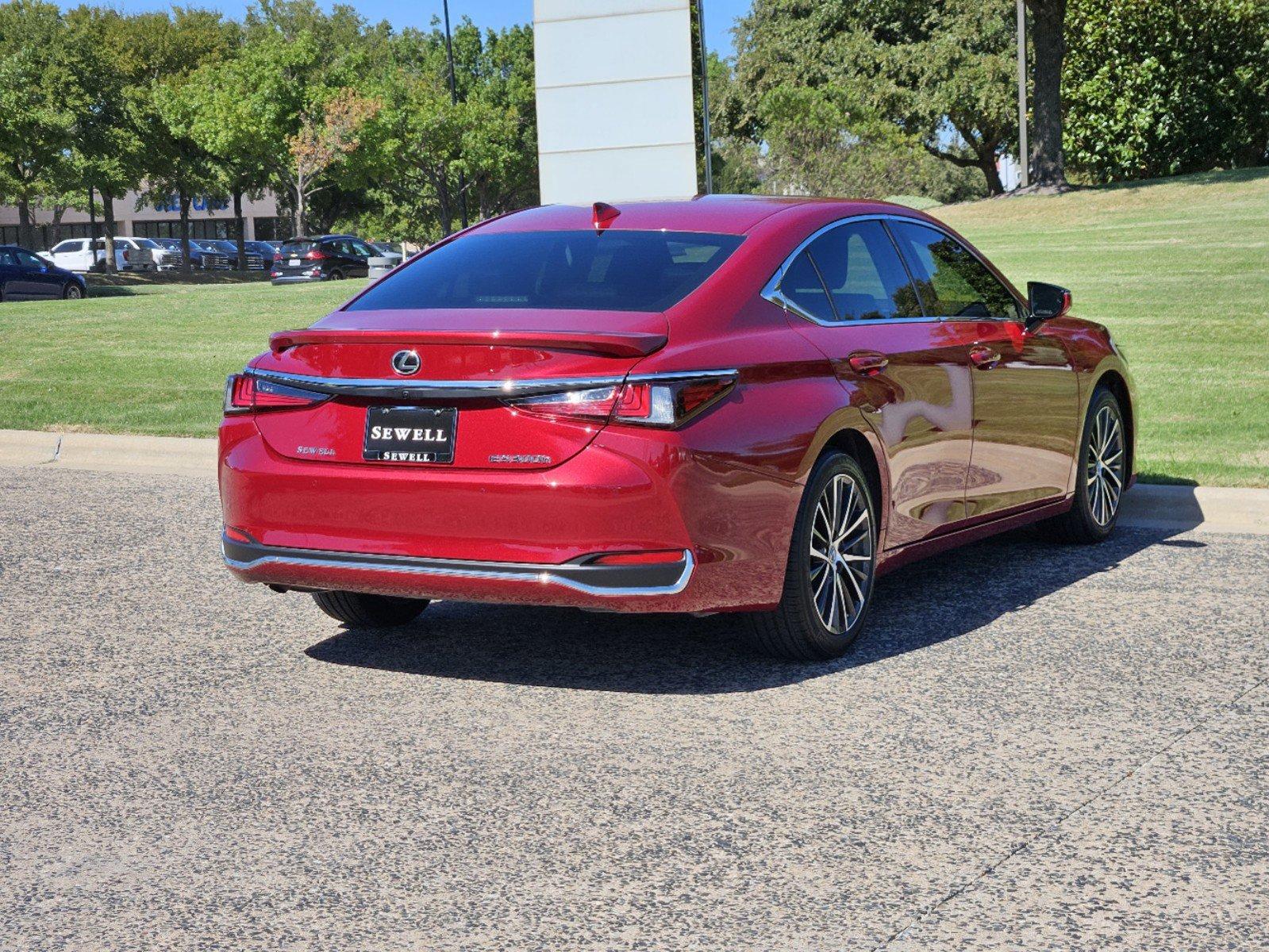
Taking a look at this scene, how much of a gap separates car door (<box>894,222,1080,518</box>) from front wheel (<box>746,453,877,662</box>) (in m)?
0.99

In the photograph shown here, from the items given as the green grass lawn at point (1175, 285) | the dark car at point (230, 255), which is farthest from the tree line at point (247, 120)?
the green grass lawn at point (1175, 285)

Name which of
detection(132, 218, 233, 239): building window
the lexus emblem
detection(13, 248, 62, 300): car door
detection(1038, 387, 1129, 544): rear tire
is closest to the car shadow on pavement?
detection(1038, 387, 1129, 544): rear tire

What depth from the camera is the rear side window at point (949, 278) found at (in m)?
6.78

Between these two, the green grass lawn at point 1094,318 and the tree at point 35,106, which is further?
the tree at point 35,106

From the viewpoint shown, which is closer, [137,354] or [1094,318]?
[1094,318]

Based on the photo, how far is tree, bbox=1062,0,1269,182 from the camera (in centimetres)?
4916

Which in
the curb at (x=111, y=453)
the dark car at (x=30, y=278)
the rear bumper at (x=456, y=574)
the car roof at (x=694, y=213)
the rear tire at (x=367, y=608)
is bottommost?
the rear tire at (x=367, y=608)

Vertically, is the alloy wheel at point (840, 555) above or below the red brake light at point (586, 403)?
below

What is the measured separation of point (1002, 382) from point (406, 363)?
297 cm

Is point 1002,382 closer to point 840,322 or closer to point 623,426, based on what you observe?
point 840,322

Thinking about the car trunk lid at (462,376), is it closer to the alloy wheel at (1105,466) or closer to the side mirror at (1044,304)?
the side mirror at (1044,304)

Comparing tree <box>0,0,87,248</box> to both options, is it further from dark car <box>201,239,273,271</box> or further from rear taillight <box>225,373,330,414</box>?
rear taillight <box>225,373,330,414</box>

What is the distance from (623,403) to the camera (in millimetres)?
4961

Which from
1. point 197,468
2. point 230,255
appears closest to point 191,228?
point 230,255
